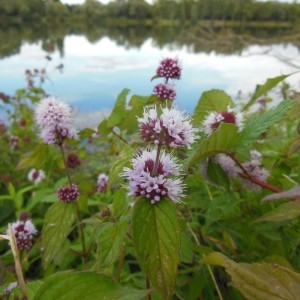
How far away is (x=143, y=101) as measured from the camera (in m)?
1.01

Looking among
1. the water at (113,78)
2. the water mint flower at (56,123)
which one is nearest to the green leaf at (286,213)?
the water mint flower at (56,123)

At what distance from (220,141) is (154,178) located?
0.19 meters

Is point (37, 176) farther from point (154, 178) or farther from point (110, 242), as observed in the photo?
point (154, 178)

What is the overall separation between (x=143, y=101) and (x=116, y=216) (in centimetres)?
40

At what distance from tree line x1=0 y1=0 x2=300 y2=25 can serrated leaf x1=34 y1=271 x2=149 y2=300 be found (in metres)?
17.8

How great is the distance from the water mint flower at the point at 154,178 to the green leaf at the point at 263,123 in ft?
0.57

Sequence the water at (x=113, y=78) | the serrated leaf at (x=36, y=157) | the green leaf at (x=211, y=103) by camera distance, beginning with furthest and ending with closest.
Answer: the water at (x=113, y=78) < the serrated leaf at (x=36, y=157) < the green leaf at (x=211, y=103)

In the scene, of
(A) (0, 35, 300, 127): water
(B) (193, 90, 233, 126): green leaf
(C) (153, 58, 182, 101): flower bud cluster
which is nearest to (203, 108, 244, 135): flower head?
(B) (193, 90, 233, 126): green leaf

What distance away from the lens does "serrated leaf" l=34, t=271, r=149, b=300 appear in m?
0.45

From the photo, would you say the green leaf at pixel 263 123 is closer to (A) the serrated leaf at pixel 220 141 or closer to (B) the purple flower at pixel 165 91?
(A) the serrated leaf at pixel 220 141

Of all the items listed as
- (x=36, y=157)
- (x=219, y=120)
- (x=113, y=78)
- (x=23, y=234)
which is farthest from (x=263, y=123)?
(x=113, y=78)

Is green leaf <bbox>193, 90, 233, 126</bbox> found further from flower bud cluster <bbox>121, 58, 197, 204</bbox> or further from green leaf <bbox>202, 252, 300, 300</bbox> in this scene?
green leaf <bbox>202, 252, 300, 300</bbox>

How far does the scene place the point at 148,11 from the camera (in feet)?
103

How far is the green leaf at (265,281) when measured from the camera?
40 cm
